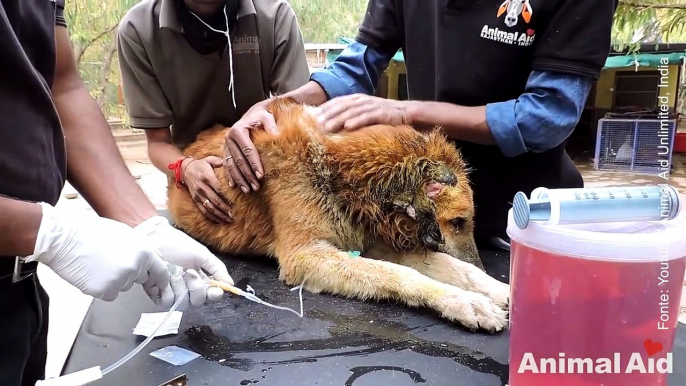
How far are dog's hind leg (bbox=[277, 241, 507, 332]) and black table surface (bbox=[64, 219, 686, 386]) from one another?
32mm

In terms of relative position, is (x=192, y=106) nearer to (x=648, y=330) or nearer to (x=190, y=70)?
(x=190, y=70)

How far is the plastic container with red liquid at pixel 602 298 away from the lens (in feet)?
2.58

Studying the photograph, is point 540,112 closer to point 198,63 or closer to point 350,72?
point 350,72

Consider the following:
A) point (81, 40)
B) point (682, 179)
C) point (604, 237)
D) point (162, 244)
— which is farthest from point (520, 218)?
point (682, 179)

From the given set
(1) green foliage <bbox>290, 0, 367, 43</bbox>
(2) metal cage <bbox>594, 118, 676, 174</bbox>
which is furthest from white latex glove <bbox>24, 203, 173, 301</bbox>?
(2) metal cage <bbox>594, 118, 676, 174</bbox>

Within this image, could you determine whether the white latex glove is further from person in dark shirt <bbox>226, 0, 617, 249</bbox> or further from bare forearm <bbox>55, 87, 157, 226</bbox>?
person in dark shirt <bbox>226, 0, 617, 249</bbox>

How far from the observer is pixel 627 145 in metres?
8.12

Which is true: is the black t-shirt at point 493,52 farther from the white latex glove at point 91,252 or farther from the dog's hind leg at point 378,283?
the white latex glove at point 91,252

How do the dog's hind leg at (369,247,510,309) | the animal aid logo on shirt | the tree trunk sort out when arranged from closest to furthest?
1. the dog's hind leg at (369,247,510,309)
2. the animal aid logo on shirt
3. the tree trunk

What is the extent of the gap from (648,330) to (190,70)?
6.80 ft

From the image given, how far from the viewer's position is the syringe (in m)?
0.83

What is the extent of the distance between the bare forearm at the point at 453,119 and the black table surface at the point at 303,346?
0.62 meters

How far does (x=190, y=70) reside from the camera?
236 cm

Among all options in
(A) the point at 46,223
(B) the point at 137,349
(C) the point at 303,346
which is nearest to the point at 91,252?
(A) the point at 46,223
